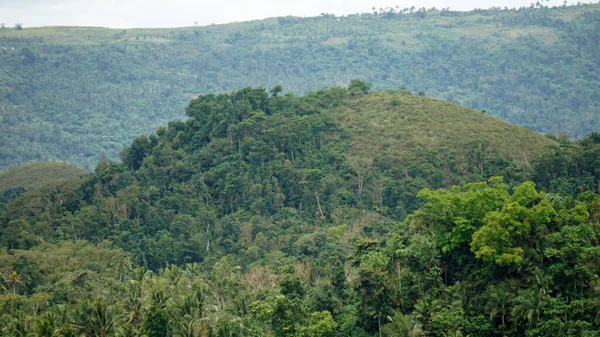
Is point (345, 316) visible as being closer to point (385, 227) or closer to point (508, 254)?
point (508, 254)

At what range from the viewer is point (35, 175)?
352 ft

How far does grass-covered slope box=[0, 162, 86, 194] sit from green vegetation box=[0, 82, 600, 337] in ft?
86.3

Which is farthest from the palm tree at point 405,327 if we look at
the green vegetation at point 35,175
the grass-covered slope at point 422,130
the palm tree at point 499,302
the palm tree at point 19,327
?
the green vegetation at point 35,175

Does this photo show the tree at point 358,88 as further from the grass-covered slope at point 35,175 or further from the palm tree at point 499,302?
the palm tree at point 499,302

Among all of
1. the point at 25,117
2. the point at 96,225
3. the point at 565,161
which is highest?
the point at 565,161

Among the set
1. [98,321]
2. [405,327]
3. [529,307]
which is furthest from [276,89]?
[529,307]

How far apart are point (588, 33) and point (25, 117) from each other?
131 metres

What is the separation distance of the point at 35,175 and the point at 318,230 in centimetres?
5645

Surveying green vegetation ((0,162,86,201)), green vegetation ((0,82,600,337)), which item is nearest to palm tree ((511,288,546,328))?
green vegetation ((0,82,600,337))

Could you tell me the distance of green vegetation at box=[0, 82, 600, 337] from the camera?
3962cm

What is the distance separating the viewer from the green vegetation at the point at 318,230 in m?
39.6

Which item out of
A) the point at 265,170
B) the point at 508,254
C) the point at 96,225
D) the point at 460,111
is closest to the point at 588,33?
the point at 460,111

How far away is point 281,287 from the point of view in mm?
46812

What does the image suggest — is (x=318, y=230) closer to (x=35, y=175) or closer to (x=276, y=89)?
(x=276, y=89)
